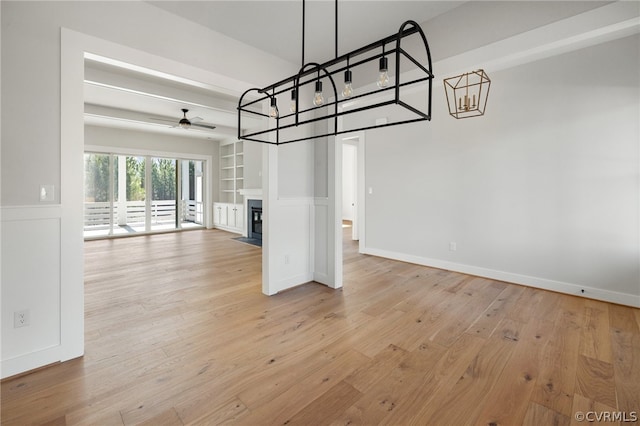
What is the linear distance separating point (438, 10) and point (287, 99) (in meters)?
1.67

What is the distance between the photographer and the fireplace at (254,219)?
23.3ft

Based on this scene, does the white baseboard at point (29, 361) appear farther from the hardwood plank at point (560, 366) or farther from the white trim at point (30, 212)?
the hardwood plank at point (560, 366)

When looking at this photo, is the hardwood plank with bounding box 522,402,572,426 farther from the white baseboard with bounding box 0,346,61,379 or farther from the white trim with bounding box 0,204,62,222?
the white trim with bounding box 0,204,62,222

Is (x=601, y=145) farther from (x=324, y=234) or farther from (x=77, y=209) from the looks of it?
(x=77, y=209)

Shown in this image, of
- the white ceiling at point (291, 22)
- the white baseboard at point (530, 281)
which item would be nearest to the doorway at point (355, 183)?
the white baseboard at point (530, 281)

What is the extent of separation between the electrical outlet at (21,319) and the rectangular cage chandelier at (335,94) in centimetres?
181

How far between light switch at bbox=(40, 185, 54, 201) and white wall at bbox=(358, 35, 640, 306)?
14.1 ft

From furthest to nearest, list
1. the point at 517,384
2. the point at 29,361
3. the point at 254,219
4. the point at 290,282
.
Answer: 1. the point at 254,219
2. the point at 290,282
3. the point at 29,361
4. the point at 517,384

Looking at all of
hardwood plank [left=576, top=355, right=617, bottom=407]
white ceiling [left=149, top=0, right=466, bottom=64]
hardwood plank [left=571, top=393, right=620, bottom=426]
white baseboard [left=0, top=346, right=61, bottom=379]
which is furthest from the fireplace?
hardwood plank [left=571, top=393, right=620, bottom=426]

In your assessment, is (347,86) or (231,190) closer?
(347,86)

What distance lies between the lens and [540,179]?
350cm

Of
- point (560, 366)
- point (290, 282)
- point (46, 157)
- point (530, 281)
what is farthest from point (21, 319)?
point (530, 281)

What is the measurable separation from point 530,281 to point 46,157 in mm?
4927

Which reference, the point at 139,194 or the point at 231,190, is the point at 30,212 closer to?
the point at 139,194
